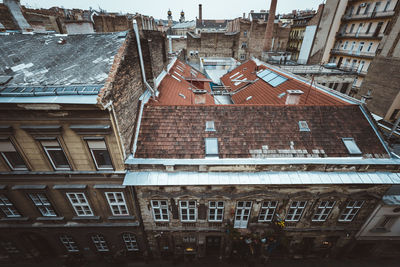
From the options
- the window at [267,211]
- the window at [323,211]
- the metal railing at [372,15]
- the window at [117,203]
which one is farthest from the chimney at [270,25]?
the window at [117,203]

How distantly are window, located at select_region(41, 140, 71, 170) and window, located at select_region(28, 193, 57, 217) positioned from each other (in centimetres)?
254

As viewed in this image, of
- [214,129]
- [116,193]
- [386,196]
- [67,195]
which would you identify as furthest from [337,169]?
[67,195]

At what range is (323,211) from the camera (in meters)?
10.6

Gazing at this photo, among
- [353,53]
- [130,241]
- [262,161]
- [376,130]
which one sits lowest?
[130,241]

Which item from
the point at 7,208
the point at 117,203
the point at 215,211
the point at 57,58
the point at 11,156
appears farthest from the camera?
the point at 215,211

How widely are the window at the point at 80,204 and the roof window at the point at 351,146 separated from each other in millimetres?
15534

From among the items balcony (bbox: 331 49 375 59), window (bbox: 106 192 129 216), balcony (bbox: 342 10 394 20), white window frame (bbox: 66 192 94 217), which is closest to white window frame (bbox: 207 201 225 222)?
window (bbox: 106 192 129 216)

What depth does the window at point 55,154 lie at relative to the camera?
28.1 ft

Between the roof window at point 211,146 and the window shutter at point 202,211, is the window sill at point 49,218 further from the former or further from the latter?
the roof window at point 211,146

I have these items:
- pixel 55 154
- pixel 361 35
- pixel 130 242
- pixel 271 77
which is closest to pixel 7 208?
pixel 55 154

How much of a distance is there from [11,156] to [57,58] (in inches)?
222

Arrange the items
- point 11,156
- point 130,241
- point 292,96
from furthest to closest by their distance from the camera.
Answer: point 292,96 → point 130,241 → point 11,156

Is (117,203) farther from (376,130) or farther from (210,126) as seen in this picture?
(376,130)

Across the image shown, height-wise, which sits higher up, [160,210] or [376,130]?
[376,130]
